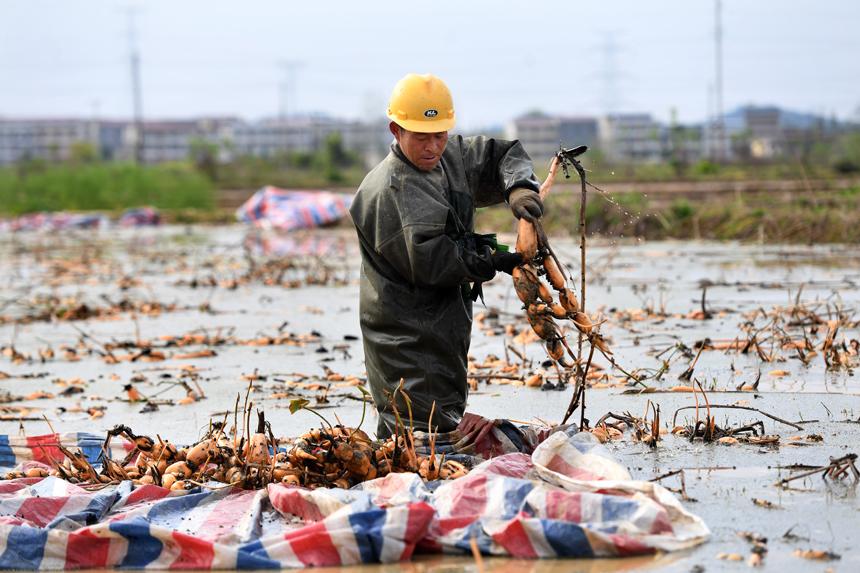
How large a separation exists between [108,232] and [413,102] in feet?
88.7

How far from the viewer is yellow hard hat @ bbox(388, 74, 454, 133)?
5.01 meters

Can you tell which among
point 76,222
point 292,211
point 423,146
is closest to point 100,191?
point 76,222

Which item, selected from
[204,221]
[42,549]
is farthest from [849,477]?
[204,221]

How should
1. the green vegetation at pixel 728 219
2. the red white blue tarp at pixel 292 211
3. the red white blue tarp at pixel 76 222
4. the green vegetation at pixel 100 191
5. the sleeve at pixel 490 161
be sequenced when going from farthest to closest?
the green vegetation at pixel 100 191
the red white blue tarp at pixel 76 222
the red white blue tarp at pixel 292 211
the green vegetation at pixel 728 219
the sleeve at pixel 490 161

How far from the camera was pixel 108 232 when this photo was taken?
3077 centimetres

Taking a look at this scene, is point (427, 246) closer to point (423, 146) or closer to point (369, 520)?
point (423, 146)

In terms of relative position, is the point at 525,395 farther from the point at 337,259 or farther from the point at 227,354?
the point at 337,259

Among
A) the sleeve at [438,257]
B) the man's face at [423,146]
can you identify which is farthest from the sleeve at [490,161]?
the sleeve at [438,257]

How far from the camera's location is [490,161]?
17.7 feet

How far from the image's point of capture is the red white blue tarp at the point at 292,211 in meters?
29.1

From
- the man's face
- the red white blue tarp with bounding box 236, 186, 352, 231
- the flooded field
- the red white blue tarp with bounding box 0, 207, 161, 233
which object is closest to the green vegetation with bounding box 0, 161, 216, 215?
the red white blue tarp with bounding box 0, 207, 161, 233

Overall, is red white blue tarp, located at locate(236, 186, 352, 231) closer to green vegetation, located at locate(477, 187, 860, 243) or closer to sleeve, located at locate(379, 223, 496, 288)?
green vegetation, located at locate(477, 187, 860, 243)

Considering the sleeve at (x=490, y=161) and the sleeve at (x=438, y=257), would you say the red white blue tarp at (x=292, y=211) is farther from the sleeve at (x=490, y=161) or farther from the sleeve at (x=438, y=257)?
the sleeve at (x=438, y=257)

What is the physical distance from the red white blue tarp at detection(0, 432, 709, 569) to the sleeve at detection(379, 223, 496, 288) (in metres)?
0.79
